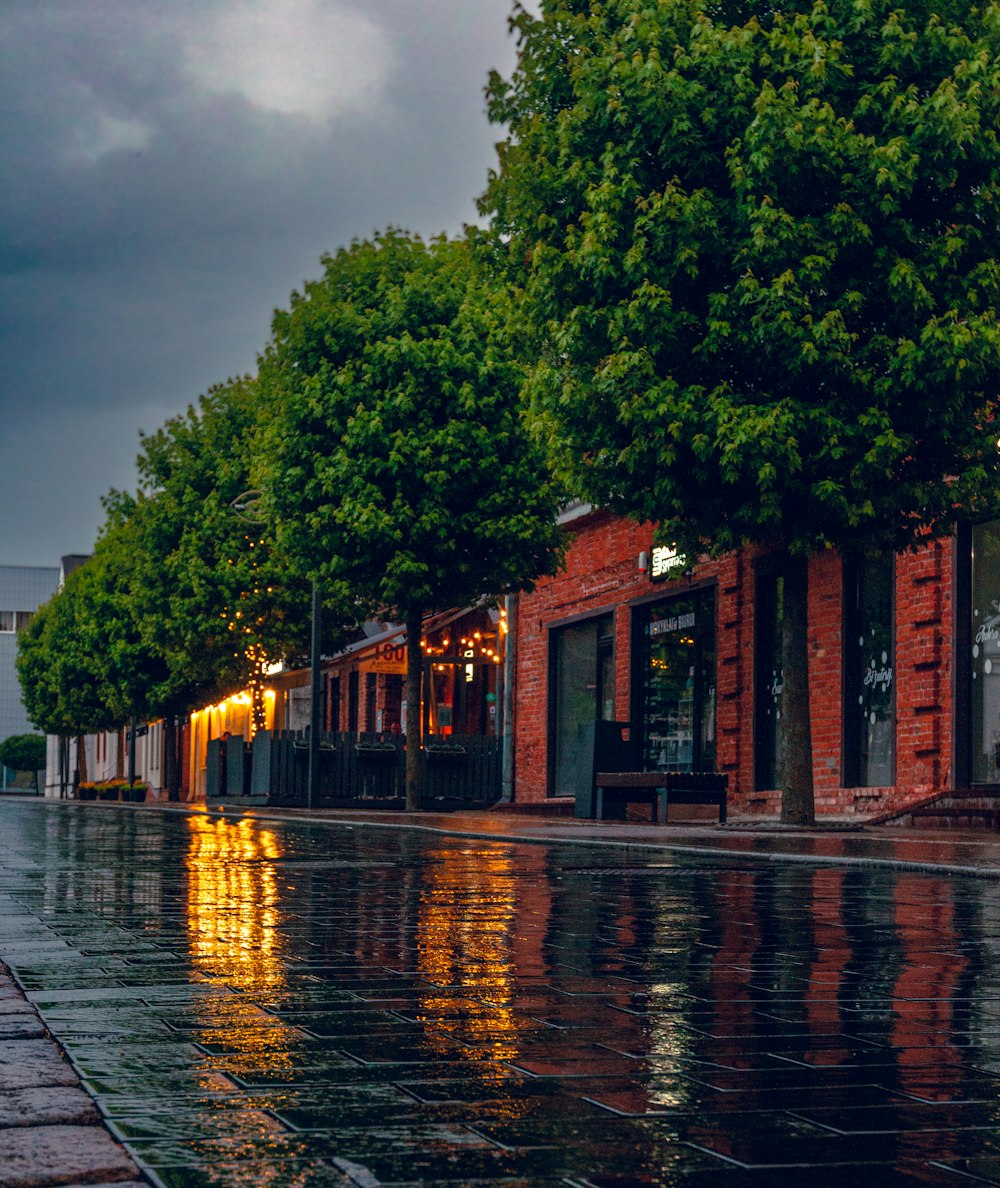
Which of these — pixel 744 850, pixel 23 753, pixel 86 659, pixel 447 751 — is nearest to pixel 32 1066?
pixel 744 850

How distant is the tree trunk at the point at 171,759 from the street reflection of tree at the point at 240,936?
37.6 m

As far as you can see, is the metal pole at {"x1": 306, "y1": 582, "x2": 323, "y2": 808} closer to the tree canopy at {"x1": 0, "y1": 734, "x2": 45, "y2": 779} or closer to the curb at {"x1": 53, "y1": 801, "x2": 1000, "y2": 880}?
the curb at {"x1": 53, "y1": 801, "x2": 1000, "y2": 880}

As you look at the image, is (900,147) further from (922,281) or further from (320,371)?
(320,371)

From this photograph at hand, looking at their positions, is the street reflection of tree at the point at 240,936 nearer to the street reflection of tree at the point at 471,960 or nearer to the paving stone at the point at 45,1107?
the street reflection of tree at the point at 471,960

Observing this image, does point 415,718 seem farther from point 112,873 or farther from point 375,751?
point 112,873

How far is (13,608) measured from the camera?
127750mm

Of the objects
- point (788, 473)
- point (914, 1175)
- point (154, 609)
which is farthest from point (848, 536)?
point (154, 609)

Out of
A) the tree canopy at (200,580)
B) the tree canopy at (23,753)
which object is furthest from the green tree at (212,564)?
the tree canopy at (23,753)

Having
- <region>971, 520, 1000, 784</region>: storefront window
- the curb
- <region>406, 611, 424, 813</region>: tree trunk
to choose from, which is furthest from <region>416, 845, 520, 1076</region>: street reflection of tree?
<region>406, 611, 424, 813</region>: tree trunk

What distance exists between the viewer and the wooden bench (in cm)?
2270

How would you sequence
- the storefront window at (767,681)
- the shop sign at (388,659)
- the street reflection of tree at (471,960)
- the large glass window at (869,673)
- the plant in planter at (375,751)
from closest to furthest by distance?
the street reflection of tree at (471,960), the large glass window at (869,673), the storefront window at (767,681), the plant in planter at (375,751), the shop sign at (388,659)

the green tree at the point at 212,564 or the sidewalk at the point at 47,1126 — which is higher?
the green tree at the point at 212,564

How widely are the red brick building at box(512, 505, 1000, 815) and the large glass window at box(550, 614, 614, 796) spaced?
1.6 inches

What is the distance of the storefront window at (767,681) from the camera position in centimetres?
2612
